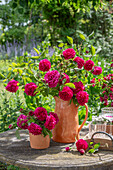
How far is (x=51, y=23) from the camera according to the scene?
8.29 meters

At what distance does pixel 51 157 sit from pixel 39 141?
0.52 ft

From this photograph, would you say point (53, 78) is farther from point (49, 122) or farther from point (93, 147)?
point (93, 147)

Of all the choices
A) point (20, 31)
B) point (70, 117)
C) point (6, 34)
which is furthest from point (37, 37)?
point (70, 117)

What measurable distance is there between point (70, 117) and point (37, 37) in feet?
31.2

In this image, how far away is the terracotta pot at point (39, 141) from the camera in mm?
1463

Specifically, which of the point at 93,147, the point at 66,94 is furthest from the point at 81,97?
the point at 93,147

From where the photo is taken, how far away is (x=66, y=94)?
1441 millimetres

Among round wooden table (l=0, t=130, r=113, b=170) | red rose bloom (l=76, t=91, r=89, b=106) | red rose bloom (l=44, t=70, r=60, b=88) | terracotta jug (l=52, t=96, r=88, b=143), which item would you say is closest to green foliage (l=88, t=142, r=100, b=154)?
round wooden table (l=0, t=130, r=113, b=170)

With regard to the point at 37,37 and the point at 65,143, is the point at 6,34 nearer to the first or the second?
the point at 37,37

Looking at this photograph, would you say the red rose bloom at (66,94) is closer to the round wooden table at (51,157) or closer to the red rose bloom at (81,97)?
the red rose bloom at (81,97)

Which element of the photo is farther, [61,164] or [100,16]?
[100,16]

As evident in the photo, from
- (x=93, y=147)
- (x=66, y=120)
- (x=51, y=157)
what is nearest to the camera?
(x=51, y=157)

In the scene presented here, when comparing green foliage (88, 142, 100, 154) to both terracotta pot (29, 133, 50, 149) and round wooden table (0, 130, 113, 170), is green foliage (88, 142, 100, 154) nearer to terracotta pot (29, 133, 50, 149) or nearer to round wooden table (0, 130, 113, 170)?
round wooden table (0, 130, 113, 170)

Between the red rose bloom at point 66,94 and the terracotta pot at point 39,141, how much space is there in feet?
0.87
